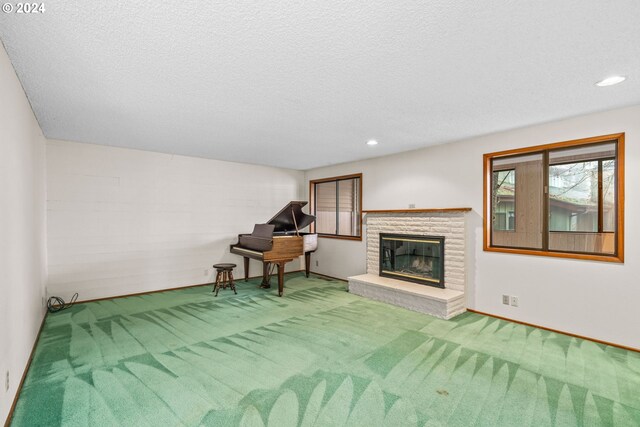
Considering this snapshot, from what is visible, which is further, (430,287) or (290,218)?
(290,218)

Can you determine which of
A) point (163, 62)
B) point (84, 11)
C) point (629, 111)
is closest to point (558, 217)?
point (629, 111)

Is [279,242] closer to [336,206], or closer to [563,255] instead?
[336,206]

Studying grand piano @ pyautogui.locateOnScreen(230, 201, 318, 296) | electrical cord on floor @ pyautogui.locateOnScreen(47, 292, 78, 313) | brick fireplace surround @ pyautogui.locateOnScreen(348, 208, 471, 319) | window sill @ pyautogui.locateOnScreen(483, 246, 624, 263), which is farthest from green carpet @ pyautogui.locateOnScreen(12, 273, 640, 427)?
grand piano @ pyautogui.locateOnScreen(230, 201, 318, 296)

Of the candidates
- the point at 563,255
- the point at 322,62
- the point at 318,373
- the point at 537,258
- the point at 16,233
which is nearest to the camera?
the point at 322,62

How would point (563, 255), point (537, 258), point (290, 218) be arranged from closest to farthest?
1. point (563, 255)
2. point (537, 258)
3. point (290, 218)

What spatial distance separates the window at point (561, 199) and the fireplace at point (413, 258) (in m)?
0.77

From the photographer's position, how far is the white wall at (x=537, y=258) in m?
3.14

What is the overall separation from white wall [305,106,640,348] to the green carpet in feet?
0.88

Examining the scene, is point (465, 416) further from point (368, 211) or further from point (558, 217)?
point (558, 217)

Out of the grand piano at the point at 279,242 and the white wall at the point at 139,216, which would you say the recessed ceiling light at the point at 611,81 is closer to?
the grand piano at the point at 279,242

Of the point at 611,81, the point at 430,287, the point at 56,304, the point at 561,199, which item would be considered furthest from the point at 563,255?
the point at 56,304

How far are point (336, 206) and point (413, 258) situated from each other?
2.41 meters

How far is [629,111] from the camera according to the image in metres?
3.14

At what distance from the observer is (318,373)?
2613 millimetres
